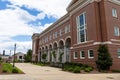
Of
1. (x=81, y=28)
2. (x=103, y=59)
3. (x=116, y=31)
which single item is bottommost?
(x=103, y=59)

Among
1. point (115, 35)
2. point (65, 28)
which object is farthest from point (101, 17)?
point (65, 28)

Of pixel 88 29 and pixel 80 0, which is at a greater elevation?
pixel 80 0

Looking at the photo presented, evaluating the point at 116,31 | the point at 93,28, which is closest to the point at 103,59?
the point at 93,28

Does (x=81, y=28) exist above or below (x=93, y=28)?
above

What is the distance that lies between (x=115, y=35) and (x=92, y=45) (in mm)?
4875

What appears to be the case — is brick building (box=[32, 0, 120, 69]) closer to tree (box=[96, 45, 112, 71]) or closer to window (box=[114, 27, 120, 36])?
window (box=[114, 27, 120, 36])

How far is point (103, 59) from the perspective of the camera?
23.0 m

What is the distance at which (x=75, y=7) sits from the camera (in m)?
33.0

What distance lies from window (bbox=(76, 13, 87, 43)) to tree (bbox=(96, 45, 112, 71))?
247 inches

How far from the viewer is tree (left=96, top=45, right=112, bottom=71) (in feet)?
74.4

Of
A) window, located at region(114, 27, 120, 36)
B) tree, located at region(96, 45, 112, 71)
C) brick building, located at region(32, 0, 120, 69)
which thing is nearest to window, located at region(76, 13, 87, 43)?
brick building, located at region(32, 0, 120, 69)

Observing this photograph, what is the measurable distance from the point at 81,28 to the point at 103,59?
9966mm

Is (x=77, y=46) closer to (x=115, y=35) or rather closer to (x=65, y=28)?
(x=115, y=35)

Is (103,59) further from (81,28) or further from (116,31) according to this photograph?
(81,28)
